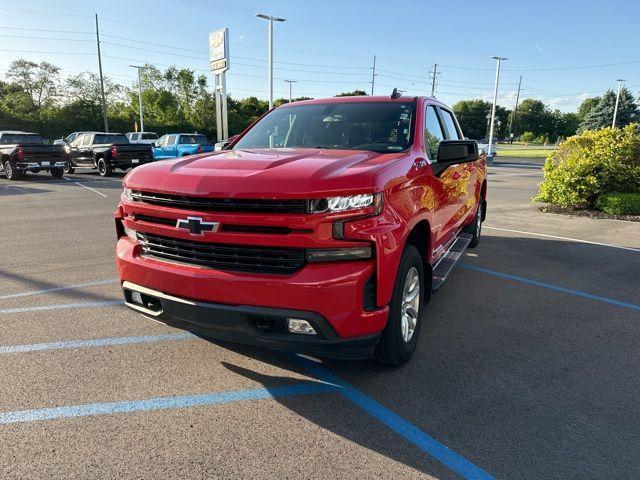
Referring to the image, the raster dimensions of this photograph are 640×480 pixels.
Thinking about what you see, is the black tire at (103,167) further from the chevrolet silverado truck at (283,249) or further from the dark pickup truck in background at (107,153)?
the chevrolet silverado truck at (283,249)

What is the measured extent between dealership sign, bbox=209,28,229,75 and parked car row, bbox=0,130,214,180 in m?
6.32

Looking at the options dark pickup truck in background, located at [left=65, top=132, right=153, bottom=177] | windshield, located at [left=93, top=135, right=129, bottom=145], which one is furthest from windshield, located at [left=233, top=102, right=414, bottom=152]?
windshield, located at [left=93, top=135, right=129, bottom=145]

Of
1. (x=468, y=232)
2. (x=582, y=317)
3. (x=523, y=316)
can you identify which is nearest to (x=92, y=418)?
(x=523, y=316)

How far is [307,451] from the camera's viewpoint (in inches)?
102

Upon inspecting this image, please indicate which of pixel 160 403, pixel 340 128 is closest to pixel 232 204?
pixel 160 403

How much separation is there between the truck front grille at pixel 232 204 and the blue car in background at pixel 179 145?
19.6 meters

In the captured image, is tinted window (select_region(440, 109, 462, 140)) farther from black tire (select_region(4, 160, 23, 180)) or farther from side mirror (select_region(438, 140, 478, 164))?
black tire (select_region(4, 160, 23, 180))

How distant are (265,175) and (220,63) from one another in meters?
27.4

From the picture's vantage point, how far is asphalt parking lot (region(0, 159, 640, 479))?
2.49m

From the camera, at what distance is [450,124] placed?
568 centimetres

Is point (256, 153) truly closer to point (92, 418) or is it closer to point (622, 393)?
point (92, 418)

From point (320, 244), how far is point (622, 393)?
7.67 feet

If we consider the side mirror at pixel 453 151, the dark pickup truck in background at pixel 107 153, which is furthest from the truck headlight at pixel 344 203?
the dark pickup truck in background at pixel 107 153

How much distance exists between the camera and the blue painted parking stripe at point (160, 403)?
2859 mm
